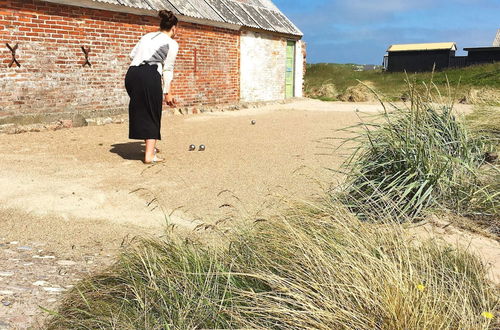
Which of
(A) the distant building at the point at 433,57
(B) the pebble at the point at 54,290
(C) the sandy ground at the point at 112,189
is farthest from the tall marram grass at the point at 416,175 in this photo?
(A) the distant building at the point at 433,57

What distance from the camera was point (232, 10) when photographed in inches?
549

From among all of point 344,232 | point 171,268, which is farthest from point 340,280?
point 171,268

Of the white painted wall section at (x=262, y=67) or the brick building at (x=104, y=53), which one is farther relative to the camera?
the white painted wall section at (x=262, y=67)

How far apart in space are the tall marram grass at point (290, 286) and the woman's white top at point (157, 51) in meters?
3.73

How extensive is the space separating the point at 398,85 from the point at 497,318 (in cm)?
2388

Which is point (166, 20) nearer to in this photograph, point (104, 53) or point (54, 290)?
point (54, 290)

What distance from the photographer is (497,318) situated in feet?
6.64

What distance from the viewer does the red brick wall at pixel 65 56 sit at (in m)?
7.86

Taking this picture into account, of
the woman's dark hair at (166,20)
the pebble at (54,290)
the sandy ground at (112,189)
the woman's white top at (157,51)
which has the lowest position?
the pebble at (54,290)

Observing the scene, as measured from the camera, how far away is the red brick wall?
25.8 ft

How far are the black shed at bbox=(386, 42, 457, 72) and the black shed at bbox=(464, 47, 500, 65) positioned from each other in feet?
5.10

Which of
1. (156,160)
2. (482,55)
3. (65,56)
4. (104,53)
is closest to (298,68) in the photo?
A: (104,53)

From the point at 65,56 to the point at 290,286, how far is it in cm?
810

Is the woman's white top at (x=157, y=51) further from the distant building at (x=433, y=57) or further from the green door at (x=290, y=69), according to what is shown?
the distant building at (x=433, y=57)
